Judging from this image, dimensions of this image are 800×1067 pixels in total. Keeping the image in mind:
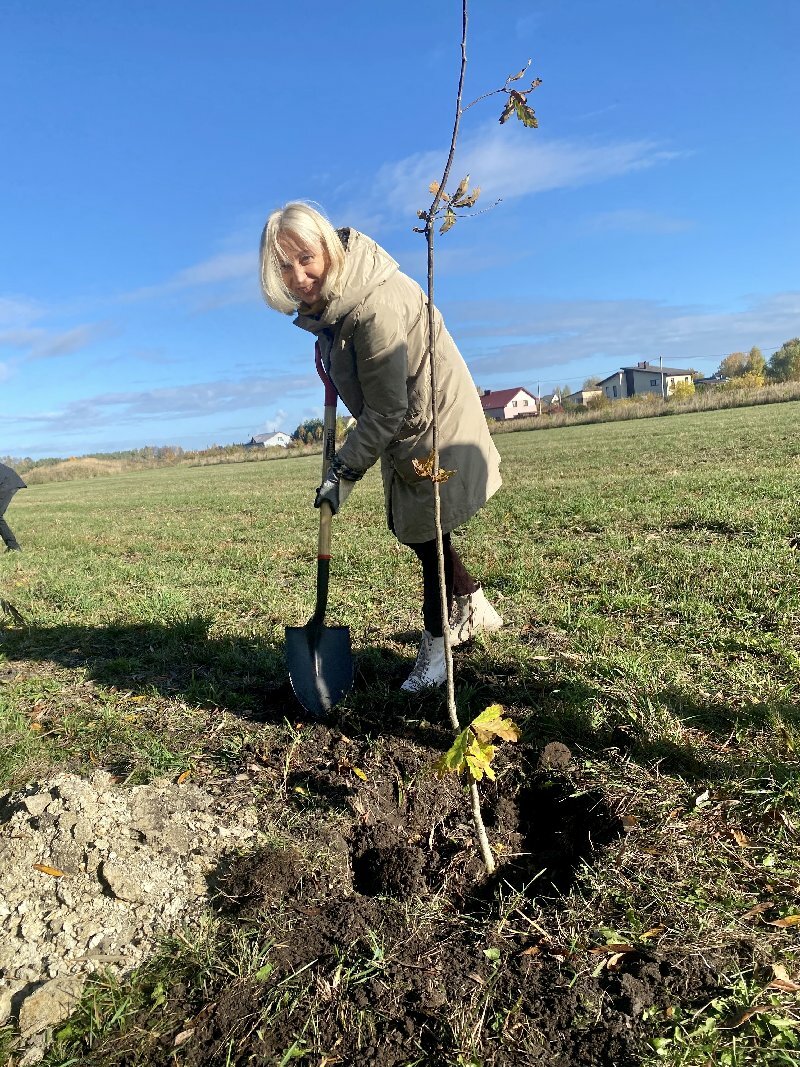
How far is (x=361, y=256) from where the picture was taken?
102 inches

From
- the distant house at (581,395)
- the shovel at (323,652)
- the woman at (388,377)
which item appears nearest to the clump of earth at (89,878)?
the shovel at (323,652)

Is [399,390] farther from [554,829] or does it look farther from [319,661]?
[554,829]

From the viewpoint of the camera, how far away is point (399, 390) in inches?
104

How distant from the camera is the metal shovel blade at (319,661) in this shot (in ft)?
10.00

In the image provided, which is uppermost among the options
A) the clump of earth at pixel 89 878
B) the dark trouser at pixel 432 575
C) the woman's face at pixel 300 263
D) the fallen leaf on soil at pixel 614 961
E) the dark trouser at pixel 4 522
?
the woman's face at pixel 300 263

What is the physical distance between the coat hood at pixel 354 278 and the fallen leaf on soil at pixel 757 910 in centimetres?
233

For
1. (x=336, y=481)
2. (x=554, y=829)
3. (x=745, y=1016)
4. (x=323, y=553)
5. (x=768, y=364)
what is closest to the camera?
(x=745, y=1016)

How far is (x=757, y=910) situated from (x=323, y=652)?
76.8 inches

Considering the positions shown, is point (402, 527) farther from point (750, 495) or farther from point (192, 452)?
point (192, 452)

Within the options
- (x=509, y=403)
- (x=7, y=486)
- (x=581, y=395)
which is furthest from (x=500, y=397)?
(x=7, y=486)

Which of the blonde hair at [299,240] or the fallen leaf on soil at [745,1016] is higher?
the blonde hair at [299,240]

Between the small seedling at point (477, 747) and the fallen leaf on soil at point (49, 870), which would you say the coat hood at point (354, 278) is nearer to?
the small seedling at point (477, 747)

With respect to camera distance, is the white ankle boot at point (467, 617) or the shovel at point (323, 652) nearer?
the shovel at point (323, 652)

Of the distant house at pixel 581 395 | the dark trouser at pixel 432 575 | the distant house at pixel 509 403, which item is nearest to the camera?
the dark trouser at pixel 432 575
